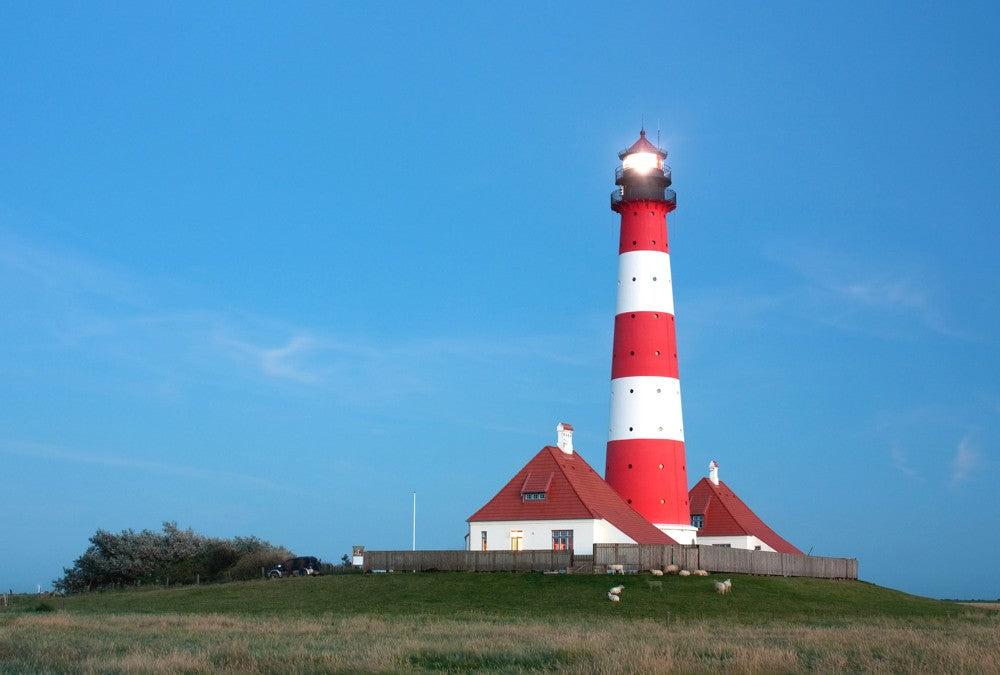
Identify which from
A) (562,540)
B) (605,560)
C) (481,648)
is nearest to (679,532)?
(562,540)

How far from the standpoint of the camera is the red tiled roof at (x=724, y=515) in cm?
5994

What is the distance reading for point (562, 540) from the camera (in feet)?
161

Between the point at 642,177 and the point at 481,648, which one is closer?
the point at 481,648

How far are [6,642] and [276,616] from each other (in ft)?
39.8

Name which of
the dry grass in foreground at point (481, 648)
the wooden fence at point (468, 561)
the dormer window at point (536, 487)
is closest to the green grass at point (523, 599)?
the wooden fence at point (468, 561)

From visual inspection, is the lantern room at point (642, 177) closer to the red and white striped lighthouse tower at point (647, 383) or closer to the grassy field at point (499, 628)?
the red and white striped lighthouse tower at point (647, 383)

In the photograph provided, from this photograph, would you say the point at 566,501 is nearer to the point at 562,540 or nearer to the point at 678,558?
the point at 562,540

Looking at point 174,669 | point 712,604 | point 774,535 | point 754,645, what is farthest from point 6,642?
point 774,535

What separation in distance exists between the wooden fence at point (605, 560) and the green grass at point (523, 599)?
132 centimetres

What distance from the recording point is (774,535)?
63312mm

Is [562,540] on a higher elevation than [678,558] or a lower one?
higher

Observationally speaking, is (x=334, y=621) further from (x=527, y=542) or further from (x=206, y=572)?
(x=206, y=572)

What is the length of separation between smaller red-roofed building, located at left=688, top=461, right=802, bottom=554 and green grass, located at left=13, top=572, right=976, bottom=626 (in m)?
10.8

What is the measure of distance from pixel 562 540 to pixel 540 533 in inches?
41.8
